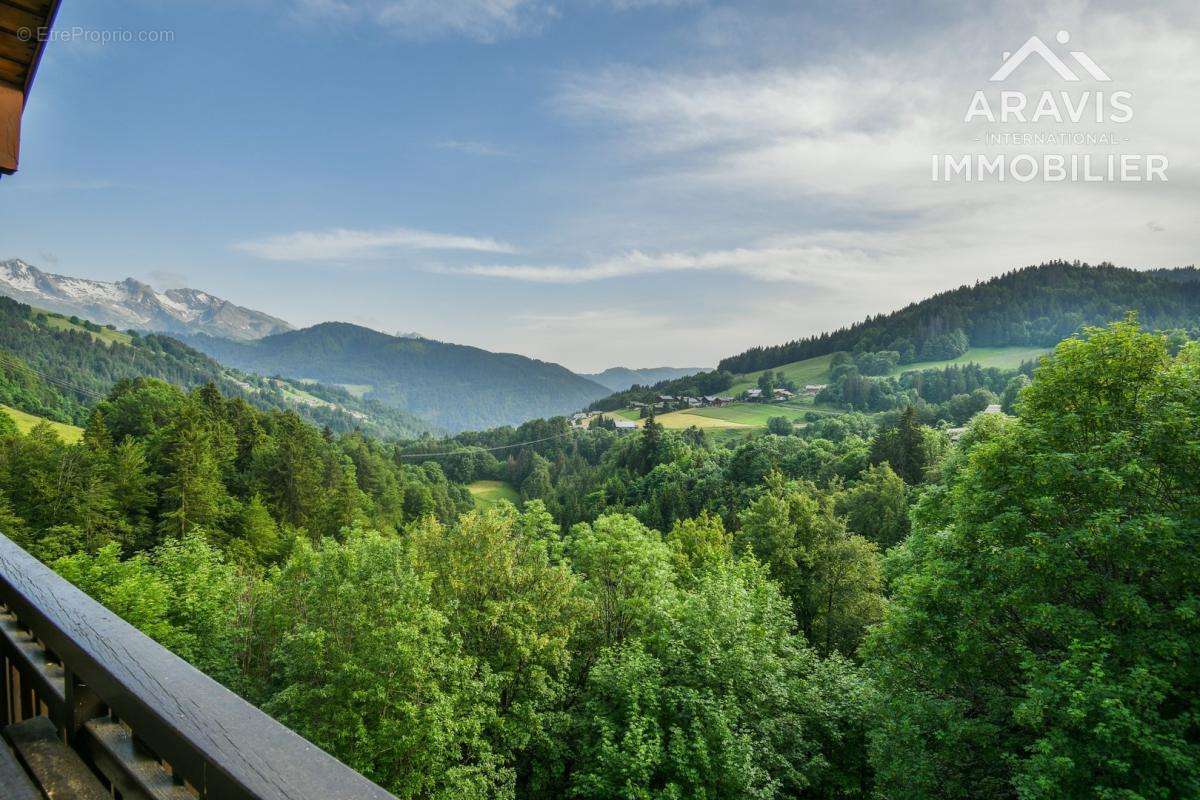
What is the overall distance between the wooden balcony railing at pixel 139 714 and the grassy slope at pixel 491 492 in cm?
9831

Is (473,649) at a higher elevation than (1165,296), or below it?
below

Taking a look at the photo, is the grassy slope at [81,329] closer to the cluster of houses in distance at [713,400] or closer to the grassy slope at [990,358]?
the cluster of houses in distance at [713,400]

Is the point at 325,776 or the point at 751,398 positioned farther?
the point at 751,398

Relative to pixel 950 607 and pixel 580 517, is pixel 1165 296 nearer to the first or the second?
pixel 580 517

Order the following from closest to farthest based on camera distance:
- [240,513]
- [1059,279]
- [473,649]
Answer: [473,649], [240,513], [1059,279]

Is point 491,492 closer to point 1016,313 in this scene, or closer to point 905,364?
point 905,364

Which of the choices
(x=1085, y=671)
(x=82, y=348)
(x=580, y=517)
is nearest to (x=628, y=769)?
(x=1085, y=671)

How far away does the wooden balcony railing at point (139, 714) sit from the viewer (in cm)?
113

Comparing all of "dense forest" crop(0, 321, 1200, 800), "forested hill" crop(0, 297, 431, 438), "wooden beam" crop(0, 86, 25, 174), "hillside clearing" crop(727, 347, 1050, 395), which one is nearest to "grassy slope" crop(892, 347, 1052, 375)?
"hillside clearing" crop(727, 347, 1050, 395)

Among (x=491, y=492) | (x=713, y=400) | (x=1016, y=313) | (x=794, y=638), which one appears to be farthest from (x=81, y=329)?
(x=1016, y=313)

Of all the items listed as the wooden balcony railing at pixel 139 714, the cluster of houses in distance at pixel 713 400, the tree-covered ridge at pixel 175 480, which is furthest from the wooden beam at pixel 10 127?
the cluster of houses in distance at pixel 713 400

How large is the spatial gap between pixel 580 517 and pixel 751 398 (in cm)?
7877

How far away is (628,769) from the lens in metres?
12.4

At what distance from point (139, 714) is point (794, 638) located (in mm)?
19086
